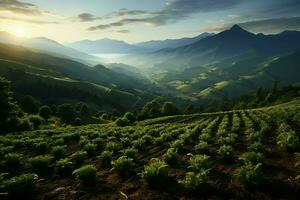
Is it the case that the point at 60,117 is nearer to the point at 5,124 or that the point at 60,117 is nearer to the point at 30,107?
the point at 30,107

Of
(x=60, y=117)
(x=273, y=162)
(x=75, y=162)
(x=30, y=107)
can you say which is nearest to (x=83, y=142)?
(x=75, y=162)

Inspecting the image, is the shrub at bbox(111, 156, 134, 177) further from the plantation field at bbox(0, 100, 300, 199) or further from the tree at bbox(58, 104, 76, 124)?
the tree at bbox(58, 104, 76, 124)

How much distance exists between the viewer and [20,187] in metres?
15.0

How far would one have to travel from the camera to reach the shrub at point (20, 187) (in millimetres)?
14727

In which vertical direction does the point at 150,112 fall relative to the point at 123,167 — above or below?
below

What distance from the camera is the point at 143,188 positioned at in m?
15.4

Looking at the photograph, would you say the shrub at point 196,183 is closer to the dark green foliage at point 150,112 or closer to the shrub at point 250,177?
the shrub at point 250,177

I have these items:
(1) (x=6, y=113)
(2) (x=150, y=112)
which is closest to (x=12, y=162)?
(1) (x=6, y=113)

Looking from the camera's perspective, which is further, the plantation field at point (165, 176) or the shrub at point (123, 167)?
the shrub at point (123, 167)

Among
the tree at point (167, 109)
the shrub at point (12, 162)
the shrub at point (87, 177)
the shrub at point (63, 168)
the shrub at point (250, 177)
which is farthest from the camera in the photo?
the tree at point (167, 109)

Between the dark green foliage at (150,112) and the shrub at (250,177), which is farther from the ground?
the shrub at (250,177)

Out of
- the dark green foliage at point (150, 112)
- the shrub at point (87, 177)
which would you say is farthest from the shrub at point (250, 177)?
the dark green foliage at point (150, 112)

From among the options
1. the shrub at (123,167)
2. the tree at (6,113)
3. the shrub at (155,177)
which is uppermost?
the shrub at (155,177)

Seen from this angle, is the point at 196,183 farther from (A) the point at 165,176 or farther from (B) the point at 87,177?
(B) the point at 87,177
